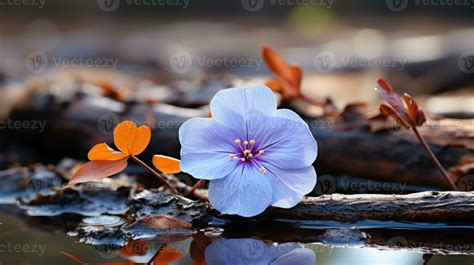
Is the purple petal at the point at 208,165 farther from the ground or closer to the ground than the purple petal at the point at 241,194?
farther from the ground

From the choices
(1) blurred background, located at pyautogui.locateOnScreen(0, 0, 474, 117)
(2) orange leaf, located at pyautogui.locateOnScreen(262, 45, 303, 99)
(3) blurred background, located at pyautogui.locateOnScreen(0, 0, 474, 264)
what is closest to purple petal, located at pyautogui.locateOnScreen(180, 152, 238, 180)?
(3) blurred background, located at pyautogui.locateOnScreen(0, 0, 474, 264)

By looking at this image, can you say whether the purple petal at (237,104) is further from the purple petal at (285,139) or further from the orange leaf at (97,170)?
the orange leaf at (97,170)

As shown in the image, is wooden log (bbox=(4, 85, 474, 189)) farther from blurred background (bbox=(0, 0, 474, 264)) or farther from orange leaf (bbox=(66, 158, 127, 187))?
orange leaf (bbox=(66, 158, 127, 187))

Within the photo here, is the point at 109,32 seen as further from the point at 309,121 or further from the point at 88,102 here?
the point at 309,121

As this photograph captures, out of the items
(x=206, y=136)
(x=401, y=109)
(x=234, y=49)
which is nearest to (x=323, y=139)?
(x=401, y=109)

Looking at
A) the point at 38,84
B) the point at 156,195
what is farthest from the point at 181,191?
the point at 38,84

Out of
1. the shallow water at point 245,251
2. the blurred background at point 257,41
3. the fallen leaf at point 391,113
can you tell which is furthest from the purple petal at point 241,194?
the blurred background at point 257,41
